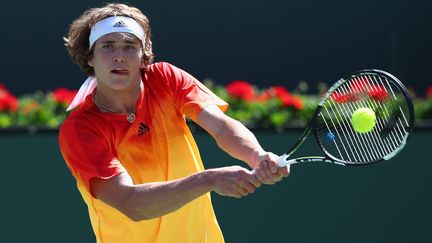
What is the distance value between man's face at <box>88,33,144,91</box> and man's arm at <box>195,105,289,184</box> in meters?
0.33

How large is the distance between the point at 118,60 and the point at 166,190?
0.60 metres

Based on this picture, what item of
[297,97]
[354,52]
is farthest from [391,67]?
[297,97]

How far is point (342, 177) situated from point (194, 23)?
11.0 feet

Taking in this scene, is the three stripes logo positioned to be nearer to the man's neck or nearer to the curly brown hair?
the man's neck

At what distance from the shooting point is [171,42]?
9.30 m

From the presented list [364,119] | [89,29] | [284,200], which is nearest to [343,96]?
[364,119]

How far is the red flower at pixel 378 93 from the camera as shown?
14.0ft

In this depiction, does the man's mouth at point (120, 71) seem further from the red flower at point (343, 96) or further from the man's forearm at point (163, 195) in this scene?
the red flower at point (343, 96)

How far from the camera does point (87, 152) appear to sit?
12.2 feet

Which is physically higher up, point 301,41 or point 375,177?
point 301,41

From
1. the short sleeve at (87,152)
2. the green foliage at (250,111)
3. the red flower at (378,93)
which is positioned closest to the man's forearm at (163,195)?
the short sleeve at (87,152)

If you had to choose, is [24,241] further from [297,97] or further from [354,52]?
[354,52]

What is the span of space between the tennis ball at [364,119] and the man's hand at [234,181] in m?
0.58

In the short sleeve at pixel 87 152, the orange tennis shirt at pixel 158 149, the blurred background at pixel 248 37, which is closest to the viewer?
the short sleeve at pixel 87 152
